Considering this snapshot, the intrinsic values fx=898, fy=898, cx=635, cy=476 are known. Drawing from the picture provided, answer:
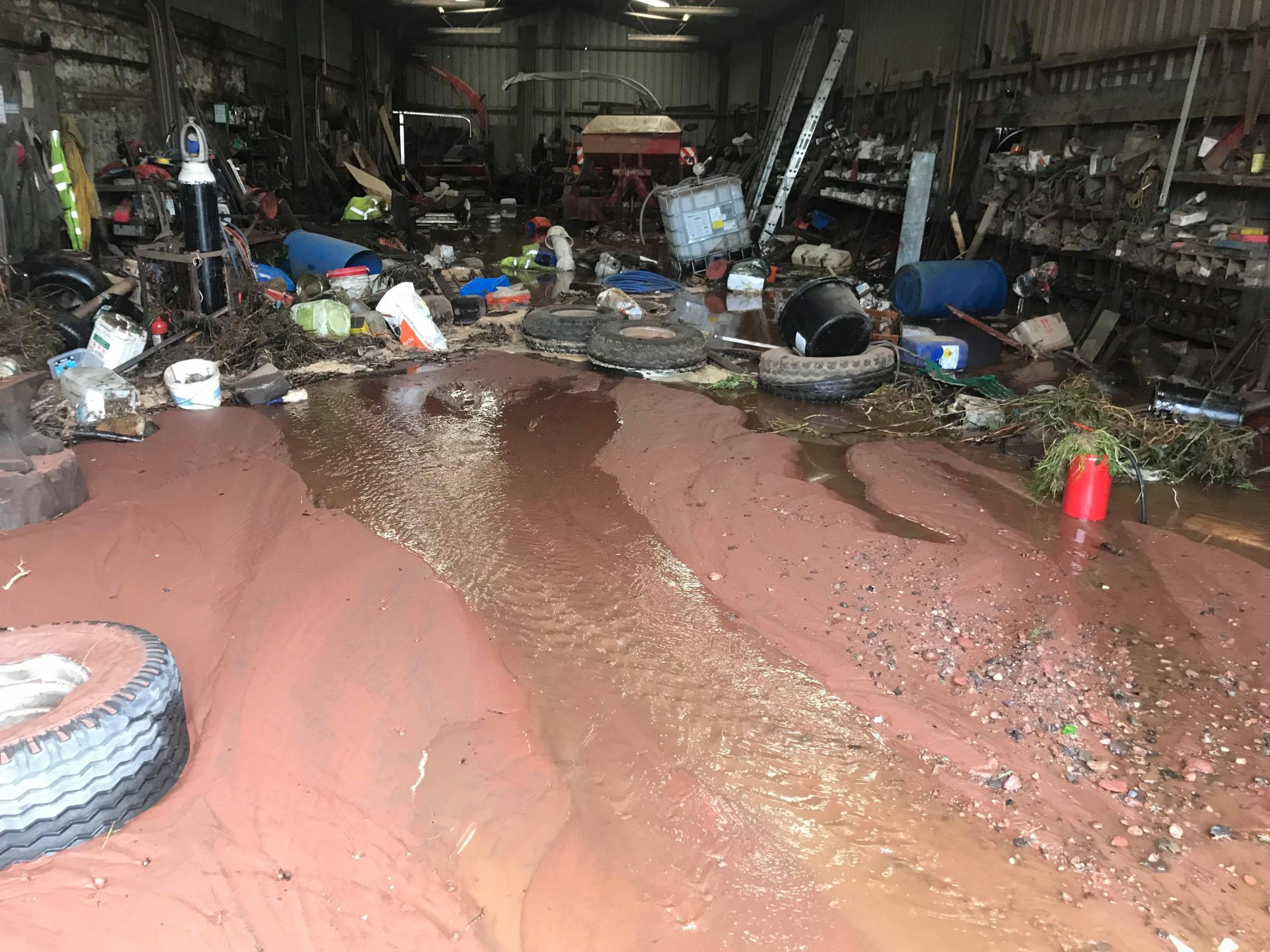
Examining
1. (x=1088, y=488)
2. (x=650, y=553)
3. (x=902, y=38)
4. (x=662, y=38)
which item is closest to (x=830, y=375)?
(x=1088, y=488)

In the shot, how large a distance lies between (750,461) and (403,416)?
2.40 metres

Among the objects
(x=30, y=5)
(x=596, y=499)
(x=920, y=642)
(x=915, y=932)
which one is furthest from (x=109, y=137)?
(x=915, y=932)

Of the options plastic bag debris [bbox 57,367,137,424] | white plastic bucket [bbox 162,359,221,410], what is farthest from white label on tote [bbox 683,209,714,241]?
plastic bag debris [bbox 57,367,137,424]

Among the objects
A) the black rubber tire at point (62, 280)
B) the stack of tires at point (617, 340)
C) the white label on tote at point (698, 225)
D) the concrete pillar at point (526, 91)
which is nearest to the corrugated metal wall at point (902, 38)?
the white label on tote at point (698, 225)

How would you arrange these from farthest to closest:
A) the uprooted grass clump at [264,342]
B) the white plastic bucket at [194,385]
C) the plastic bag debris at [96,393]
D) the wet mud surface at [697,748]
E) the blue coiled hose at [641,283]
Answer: the blue coiled hose at [641,283]
the uprooted grass clump at [264,342]
the white plastic bucket at [194,385]
the plastic bag debris at [96,393]
the wet mud surface at [697,748]

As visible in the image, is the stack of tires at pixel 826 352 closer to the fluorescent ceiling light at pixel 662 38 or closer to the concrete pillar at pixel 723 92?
the concrete pillar at pixel 723 92

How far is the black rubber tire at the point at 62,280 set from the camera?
23.2 feet

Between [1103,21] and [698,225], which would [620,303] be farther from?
[1103,21]

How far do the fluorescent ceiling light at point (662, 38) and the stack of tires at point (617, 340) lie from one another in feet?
62.6

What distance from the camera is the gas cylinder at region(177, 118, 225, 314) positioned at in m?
6.58

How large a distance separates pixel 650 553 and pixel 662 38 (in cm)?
2381

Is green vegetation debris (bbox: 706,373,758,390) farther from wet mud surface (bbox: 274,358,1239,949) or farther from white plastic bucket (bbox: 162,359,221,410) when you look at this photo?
white plastic bucket (bbox: 162,359,221,410)

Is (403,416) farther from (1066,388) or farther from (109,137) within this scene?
(109,137)

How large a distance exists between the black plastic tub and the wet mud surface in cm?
215
